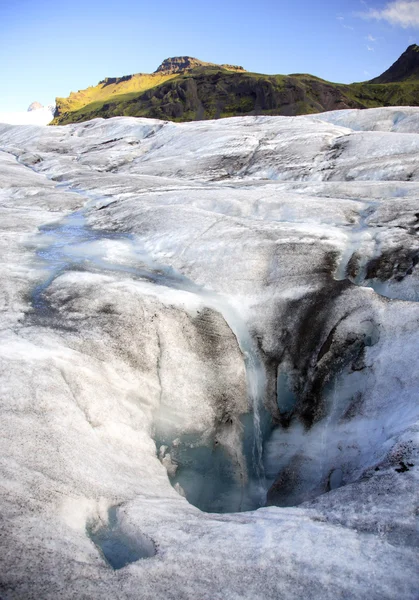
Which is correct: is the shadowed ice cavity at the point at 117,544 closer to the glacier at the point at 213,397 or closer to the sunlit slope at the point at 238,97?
the glacier at the point at 213,397

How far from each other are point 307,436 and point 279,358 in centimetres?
267

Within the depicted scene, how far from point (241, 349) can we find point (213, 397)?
2.09 meters

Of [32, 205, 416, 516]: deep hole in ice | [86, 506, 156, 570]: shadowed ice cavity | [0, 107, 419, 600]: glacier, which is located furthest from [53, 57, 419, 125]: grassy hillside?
[86, 506, 156, 570]: shadowed ice cavity

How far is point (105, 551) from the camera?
6.30 metres

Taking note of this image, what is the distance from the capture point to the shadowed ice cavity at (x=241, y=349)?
10211mm

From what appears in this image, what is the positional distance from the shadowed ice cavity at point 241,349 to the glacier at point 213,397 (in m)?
0.06

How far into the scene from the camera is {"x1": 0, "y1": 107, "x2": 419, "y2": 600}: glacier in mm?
5641

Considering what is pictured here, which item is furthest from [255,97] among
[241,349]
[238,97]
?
[241,349]

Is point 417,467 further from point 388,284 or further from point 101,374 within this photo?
point 388,284

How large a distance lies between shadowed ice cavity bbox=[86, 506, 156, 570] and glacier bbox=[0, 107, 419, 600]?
0.10ft

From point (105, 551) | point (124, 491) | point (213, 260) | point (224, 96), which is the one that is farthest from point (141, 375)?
point (224, 96)

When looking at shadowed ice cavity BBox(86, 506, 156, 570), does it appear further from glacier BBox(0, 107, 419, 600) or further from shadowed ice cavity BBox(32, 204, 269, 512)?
shadowed ice cavity BBox(32, 204, 269, 512)

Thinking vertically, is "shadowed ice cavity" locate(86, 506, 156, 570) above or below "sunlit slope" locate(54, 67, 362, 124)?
below

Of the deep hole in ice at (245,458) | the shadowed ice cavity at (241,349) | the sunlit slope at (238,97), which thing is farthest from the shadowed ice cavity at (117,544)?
the sunlit slope at (238,97)
